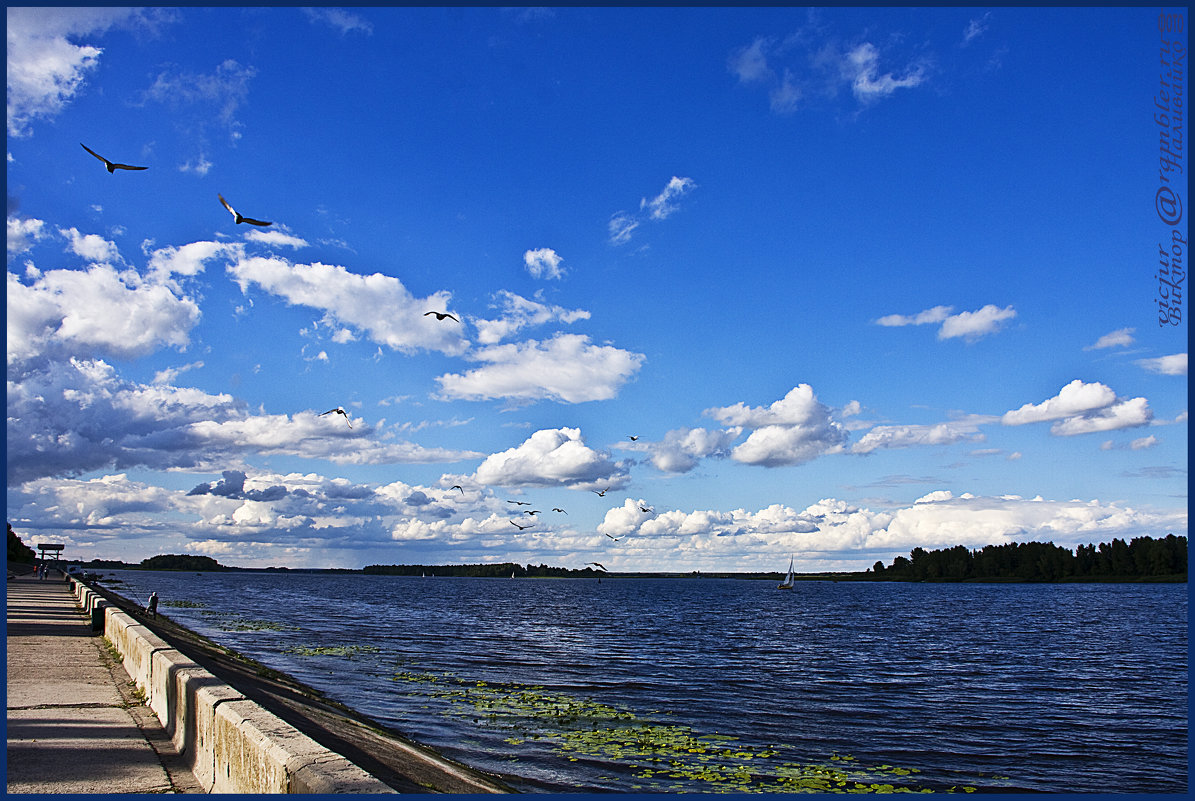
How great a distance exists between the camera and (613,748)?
55.8ft

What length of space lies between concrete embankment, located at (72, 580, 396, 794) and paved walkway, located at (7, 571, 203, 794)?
29 centimetres

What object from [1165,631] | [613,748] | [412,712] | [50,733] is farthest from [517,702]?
[1165,631]

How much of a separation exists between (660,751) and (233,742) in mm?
11444

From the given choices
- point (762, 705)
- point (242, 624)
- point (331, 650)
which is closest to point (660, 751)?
point (762, 705)

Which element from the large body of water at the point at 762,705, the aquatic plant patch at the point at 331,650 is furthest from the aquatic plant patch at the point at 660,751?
the aquatic plant patch at the point at 331,650

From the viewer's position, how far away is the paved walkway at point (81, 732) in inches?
334

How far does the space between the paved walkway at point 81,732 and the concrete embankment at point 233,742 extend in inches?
11.3

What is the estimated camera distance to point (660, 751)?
1694 cm

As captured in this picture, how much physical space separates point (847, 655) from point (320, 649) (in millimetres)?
26134

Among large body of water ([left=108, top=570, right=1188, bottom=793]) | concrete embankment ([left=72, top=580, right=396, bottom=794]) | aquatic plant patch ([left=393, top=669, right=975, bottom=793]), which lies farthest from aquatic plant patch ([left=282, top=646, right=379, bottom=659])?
concrete embankment ([left=72, top=580, right=396, bottom=794])

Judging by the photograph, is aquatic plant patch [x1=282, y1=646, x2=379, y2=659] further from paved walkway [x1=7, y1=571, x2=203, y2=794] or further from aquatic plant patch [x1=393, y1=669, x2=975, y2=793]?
paved walkway [x1=7, y1=571, x2=203, y2=794]

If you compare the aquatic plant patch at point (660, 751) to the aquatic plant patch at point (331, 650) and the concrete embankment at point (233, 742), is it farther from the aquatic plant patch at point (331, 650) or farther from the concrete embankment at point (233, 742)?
the aquatic plant patch at point (331, 650)

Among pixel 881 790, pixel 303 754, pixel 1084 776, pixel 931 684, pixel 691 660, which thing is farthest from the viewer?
pixel 691 660

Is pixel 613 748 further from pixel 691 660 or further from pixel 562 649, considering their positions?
pixel 562 649
